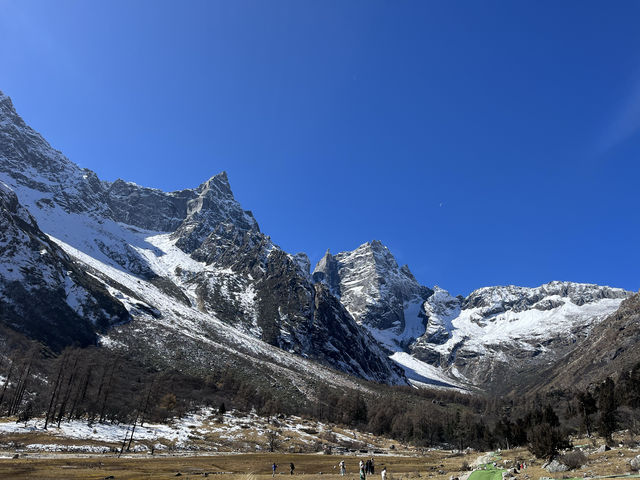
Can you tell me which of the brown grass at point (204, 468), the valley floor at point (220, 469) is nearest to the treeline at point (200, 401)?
the valley floor at point (220, 469)

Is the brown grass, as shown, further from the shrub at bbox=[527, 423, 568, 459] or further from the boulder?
the shrub at bbox=[527, 423, 568, 459]

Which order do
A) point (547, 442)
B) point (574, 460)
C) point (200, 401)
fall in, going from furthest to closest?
point (200, 401) < point (547, 442) < point (574, 460)

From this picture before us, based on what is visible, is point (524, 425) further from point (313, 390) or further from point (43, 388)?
point (43, 388)

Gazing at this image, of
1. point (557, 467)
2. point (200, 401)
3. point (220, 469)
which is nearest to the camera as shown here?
point (557, 467)

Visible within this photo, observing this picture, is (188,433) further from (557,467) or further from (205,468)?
(557,467)

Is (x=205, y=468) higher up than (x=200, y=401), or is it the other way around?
(x=200, y=401)

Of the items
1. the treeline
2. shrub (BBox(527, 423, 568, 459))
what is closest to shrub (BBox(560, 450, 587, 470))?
shrub (BBox(527, 423, 568, 459))

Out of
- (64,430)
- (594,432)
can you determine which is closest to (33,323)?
(64,430)

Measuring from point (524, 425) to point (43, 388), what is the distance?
13469 centimetres

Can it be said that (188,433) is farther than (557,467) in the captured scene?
Yes

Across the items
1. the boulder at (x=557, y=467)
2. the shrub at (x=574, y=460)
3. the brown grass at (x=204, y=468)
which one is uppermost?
the shrub at (x=574, y=460)

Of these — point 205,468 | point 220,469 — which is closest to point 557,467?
point 220,469

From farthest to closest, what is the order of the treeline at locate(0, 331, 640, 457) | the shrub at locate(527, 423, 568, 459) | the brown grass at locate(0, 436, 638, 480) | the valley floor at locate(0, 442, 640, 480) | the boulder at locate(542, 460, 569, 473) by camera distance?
the treeline at locate(0, 331, 640, 457)
the shrub at locate(527, 423, 568, 459)
the brown grass at locate(0, 436, 638, 480)
the valley floor at locate(0, 442, 640, 480)
the boulder at locate(542, 460, 569, 473)

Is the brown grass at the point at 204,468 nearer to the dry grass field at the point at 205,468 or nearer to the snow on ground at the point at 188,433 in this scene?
the dry grass field at the point at 205,468
